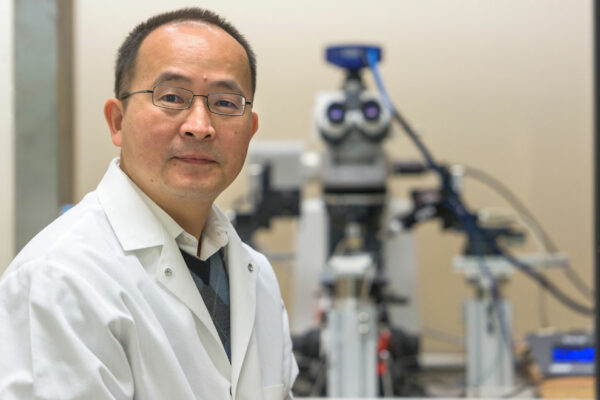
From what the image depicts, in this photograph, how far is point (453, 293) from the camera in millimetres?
4336

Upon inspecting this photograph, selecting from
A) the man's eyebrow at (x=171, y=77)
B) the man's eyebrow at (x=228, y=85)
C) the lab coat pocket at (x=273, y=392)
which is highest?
the man's eyebrow at (x=171, y=77)

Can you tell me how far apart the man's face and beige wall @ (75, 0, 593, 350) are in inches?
126

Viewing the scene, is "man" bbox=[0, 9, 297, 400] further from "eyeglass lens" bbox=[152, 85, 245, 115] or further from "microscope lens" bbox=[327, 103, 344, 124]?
"microscope lens" bbox=[327, 103, 344, 124]

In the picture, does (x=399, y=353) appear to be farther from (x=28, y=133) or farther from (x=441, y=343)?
(x=28, y=133)

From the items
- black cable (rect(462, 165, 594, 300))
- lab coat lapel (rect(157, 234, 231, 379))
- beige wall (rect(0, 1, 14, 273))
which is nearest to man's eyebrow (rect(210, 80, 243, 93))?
lab coat lapel (rect(157, 234, 231, 379))

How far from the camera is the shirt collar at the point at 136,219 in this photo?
1.05m

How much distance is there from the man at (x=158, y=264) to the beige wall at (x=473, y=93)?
10.4 ft

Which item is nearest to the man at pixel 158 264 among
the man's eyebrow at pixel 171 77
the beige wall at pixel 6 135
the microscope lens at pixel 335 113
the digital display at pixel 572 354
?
the man's eyebrow at pixel 171 77

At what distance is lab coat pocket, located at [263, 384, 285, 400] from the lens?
117cm

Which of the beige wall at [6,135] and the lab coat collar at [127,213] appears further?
the beige wall at [6,135]

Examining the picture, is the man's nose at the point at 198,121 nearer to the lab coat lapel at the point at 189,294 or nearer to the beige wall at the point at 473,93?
the lab coat lapel at the point at 189,294

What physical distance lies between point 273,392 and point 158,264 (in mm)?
297

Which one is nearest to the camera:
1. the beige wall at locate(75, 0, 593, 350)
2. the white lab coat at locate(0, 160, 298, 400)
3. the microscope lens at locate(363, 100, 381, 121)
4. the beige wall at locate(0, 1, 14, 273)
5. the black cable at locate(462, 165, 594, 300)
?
the white lab coat at locate(0, 160, 298, 400)

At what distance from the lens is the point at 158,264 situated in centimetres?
106
